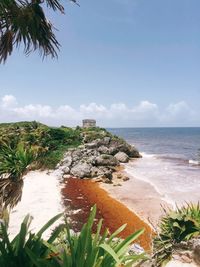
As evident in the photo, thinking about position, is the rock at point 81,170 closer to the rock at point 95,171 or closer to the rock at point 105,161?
the rock at point 95,171

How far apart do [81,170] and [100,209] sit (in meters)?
11.4

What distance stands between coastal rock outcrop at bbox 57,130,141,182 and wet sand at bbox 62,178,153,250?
3.71 m

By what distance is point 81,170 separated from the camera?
29750mm

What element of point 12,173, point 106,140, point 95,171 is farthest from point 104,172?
point 12,173

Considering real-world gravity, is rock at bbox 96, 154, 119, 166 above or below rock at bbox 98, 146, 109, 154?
below

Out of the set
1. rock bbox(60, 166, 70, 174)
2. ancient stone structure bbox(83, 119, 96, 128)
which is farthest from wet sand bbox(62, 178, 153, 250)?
ancient stone structure bbox(83, 119, 96, 128)

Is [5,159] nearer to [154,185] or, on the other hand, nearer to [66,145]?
[154,185]

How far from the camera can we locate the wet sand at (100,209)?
15367mm

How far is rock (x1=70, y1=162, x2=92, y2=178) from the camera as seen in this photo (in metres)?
29.2

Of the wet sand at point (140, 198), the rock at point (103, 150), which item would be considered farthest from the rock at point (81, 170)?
the rock at point (103, 150)

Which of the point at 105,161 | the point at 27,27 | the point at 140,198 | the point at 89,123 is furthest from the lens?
the point at 89,123

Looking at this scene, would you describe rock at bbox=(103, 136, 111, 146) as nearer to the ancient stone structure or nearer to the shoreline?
the shoreline

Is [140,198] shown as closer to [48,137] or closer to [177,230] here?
[177,230]

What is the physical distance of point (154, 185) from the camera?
26.4m
